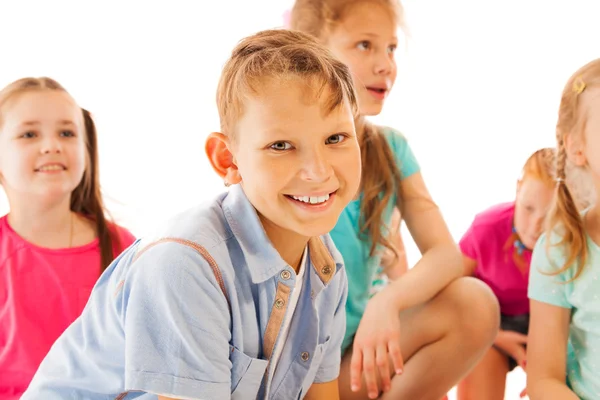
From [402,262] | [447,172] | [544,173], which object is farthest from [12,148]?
[447,172]

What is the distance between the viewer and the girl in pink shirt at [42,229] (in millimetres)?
1532

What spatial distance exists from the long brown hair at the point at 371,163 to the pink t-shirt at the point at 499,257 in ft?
1.02

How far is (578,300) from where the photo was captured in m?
1.37

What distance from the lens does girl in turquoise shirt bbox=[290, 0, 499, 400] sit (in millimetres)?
1448

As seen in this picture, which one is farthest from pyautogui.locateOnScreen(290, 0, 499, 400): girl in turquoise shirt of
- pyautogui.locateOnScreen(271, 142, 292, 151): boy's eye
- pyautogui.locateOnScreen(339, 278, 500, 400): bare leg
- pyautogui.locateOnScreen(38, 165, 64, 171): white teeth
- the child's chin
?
pyautogui.locateOnScreen(38, 165, 64, 171): white teeth

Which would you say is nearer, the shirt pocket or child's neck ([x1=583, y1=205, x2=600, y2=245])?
the shirt pocket

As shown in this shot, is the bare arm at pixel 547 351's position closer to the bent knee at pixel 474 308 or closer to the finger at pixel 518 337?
the bent knee at pixel 474 308

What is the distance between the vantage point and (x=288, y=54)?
3.51ft

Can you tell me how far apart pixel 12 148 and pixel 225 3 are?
0.93 m

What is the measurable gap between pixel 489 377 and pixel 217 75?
3.78 feet

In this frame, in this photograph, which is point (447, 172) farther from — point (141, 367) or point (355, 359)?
point (141, 367)

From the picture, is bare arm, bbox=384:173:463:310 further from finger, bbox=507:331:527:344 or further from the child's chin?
the child's chin

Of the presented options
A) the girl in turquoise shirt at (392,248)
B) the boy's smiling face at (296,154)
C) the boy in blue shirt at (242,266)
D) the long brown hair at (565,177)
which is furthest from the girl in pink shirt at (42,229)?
the long brown hair at (565,177)

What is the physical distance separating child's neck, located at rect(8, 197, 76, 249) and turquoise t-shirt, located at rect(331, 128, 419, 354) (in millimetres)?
571
